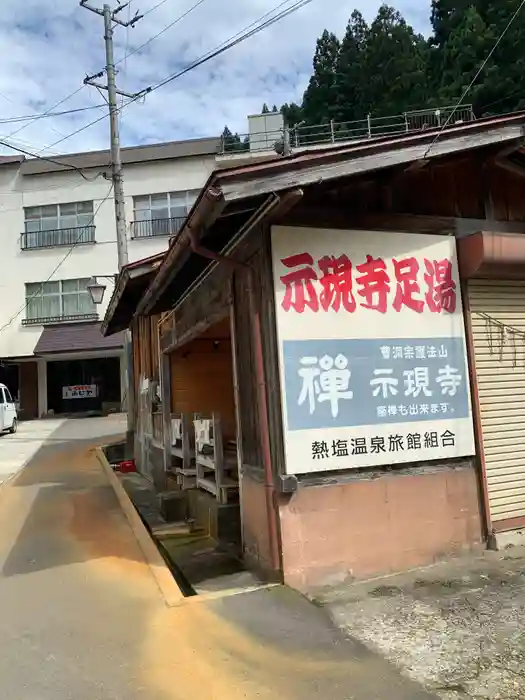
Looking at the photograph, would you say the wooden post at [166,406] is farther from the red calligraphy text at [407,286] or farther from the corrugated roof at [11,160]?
the corrugated roof at [11,160]

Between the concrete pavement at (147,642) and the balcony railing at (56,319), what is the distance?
22.2m

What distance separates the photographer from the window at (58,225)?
28266 mm

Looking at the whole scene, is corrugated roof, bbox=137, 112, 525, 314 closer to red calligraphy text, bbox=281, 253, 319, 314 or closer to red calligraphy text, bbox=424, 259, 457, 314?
red calligraphy text, bbox=281, 253, 319, 314

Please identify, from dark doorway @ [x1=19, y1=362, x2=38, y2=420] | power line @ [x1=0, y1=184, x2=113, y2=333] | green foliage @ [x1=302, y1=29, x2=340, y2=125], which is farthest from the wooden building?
green foliage @ [x1=302, y1=29, x2=340, y2=125]

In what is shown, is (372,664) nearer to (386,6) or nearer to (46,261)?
(46,261)

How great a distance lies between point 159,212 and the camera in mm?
27953

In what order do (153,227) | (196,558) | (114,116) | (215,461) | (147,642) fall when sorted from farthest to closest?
(153,227), (114,116), (215,461), (196,558), (147,642)

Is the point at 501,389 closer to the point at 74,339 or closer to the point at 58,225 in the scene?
the point at 74,339

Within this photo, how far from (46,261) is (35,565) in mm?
24088

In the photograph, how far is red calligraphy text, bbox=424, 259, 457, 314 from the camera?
5965 millimetres

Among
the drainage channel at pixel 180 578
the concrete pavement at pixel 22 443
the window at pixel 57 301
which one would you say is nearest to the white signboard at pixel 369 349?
the drainage channel at pixel 180 578

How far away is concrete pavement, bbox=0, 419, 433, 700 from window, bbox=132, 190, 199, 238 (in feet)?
73.4

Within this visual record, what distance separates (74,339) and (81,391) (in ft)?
11.2

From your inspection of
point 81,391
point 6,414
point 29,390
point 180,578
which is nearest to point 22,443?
point 6,414
